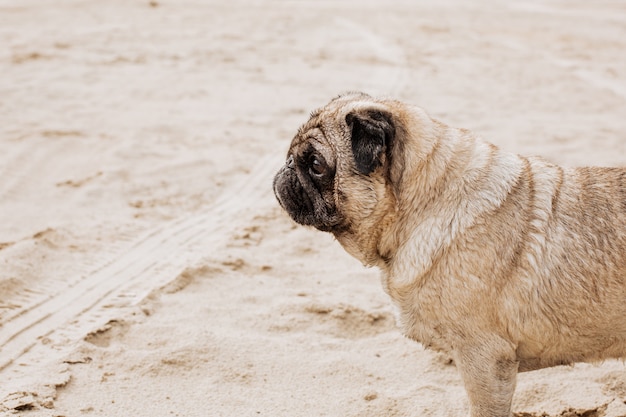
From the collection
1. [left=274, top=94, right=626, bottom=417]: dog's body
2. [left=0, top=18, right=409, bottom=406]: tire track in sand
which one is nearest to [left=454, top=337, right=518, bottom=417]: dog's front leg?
[left=274, top=94, right=626, bottom=417]: dog's body

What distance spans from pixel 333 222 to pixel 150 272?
2.60 metres

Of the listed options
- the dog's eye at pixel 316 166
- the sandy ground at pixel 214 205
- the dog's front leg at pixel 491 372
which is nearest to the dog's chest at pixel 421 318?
the dog's front leg at pixel 491 372

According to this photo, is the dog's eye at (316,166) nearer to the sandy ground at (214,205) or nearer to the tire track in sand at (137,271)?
the sandy ground at (214,205)

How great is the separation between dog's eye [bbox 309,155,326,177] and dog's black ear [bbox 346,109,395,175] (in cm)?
28

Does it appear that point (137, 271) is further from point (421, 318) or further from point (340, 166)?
point (421, 318)

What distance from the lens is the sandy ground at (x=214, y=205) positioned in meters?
5.10

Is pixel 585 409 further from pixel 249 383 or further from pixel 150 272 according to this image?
pixel 150 272

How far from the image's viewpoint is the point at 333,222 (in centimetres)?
466

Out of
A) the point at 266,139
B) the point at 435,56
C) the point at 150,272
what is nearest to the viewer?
the point at 150,272

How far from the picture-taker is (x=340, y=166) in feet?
14.9

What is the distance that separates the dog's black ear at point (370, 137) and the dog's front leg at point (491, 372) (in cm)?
118

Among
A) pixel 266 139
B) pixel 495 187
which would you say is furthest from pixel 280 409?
pixel 266 139

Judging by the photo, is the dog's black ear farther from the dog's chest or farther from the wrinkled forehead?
the dog's chest

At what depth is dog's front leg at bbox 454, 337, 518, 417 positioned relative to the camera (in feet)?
13.6
